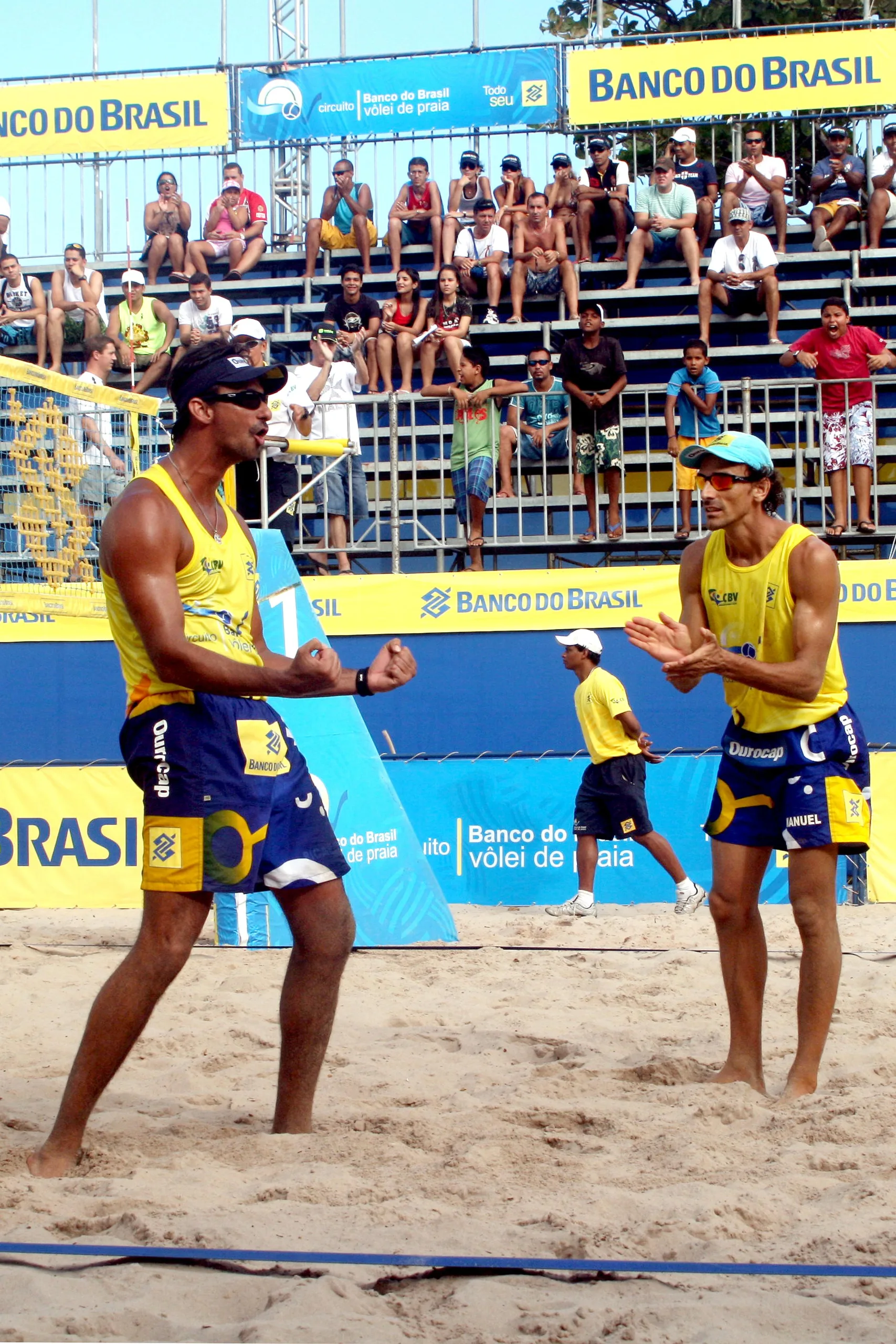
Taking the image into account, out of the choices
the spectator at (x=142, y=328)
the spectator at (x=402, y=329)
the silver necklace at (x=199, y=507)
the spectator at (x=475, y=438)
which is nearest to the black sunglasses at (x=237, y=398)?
the silver necklace at (x=199, y=507)

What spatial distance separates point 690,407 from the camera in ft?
A: 38.3

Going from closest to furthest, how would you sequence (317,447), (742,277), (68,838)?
1. (317,447)
2. (68,838)
3. (742,277)

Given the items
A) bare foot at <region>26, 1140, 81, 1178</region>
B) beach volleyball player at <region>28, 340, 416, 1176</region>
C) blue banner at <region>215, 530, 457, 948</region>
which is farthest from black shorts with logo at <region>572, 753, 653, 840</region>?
bare foot at <region>26, 1140, 81, 1178</region>

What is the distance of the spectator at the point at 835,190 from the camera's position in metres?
14.5

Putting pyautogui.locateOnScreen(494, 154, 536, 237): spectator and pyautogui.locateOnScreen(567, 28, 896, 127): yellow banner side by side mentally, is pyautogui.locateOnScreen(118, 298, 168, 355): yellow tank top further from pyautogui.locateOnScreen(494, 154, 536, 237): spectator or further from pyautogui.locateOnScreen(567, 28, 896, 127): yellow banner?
pyautogui.locateOnScreen(567, 28, 896, 127): yellow banner

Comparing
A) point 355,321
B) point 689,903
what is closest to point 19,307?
point 355,321

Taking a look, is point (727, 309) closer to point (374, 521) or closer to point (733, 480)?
point (374, 521)

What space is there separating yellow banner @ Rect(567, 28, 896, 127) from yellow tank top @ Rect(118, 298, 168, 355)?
5.25m

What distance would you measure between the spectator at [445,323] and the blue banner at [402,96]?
2.92 m

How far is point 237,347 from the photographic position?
11.4 ft

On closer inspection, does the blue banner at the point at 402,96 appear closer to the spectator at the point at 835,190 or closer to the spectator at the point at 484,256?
the spectator at the point at 484,256

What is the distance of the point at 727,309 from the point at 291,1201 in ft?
41.2

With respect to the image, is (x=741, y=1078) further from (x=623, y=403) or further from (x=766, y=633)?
(x=623, y=403)

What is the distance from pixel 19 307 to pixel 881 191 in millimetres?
9221
